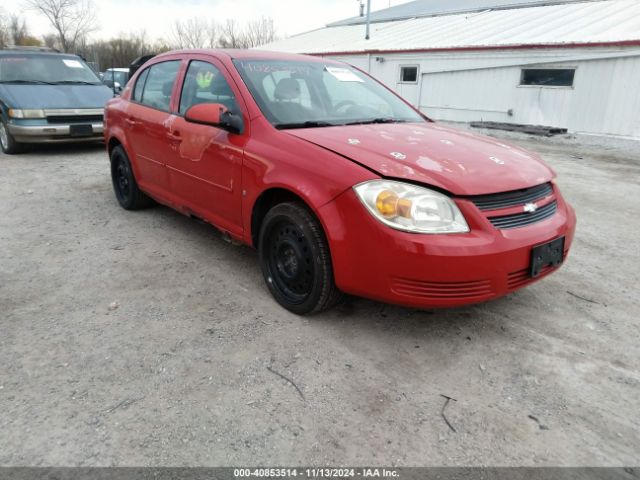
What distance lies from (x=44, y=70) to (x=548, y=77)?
11.9m

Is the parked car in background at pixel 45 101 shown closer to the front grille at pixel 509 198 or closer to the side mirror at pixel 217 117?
the side mirror at pixel 217 117

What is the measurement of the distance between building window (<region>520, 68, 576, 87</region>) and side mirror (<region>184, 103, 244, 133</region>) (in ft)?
37.7

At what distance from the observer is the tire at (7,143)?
25.4ft

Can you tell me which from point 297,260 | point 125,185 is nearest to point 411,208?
point 297,260

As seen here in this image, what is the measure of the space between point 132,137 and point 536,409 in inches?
161

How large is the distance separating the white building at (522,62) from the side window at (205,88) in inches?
417

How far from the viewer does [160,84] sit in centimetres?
411

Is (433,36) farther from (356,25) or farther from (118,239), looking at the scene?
(118,239)

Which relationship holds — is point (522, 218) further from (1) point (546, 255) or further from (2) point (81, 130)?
(2) point (81, 130)

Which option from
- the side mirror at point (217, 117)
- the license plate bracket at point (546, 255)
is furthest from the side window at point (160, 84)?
the license plate bracket at point (546, 255)

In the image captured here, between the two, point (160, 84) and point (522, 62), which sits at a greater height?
point (522, 62)

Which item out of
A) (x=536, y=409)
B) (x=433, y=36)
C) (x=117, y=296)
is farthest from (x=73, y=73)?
(x=433, y=36)

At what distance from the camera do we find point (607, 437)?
1.96 m

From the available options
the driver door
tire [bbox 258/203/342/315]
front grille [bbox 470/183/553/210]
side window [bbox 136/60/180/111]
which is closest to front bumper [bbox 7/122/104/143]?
side window [bbox 136/60/180/111]
